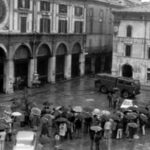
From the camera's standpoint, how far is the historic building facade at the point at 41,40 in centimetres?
4178

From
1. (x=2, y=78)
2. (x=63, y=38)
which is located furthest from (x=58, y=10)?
(x=2, y=78)

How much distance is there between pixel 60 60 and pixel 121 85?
13.0 m

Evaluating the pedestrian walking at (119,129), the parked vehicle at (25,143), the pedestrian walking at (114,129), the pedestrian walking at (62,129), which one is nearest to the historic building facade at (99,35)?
the pedestrian walking at (114,129)

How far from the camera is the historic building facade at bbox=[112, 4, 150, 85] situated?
51.7 metres

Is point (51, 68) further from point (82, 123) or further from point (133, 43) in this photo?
point (82, 123)

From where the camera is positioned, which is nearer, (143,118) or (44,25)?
(143,118)

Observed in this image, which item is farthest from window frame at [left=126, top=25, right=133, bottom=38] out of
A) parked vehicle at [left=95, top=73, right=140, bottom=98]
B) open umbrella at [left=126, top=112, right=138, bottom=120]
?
open umbrella at [left=126, top=112, right=138, bottom=120]

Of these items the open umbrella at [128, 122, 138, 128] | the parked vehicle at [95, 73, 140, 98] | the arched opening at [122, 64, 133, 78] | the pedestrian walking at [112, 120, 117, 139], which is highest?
the arched opening at [122, 64, 133, 78]

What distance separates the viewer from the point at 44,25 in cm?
4750

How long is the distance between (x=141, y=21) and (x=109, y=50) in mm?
15448

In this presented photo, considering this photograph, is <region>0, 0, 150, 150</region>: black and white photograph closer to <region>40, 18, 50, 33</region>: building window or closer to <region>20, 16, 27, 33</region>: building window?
<region>20, 16, 27, 33</region>: building window

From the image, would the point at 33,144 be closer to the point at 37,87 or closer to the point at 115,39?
the point at 37,87

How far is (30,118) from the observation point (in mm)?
27531

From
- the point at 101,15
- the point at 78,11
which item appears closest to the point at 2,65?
the point at 78,11
